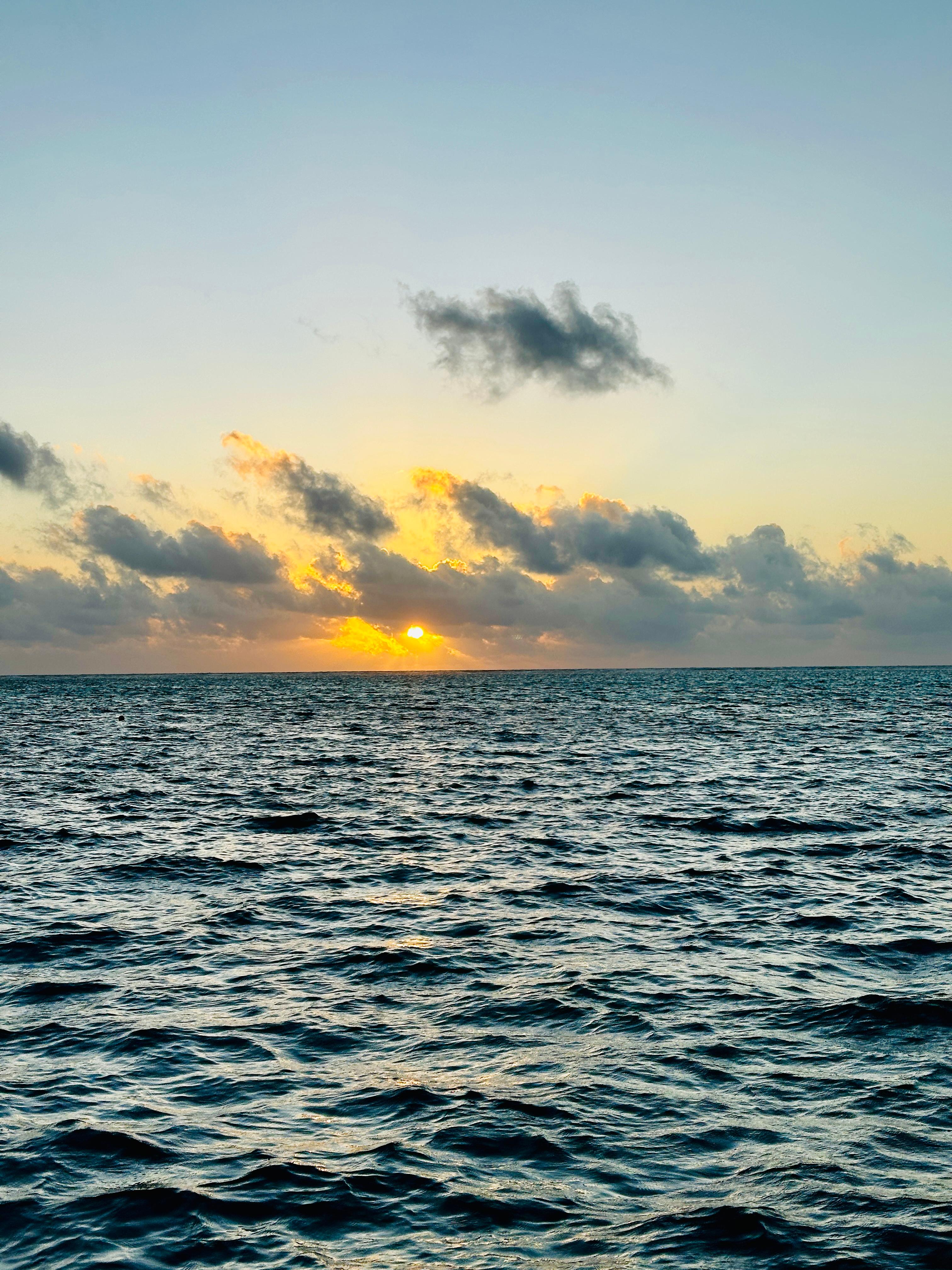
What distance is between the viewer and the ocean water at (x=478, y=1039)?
10172 mm

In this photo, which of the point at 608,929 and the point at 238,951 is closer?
the point at 238,951

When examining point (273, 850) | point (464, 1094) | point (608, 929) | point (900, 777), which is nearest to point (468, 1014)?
point (464, 1094)

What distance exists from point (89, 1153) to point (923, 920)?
1776 centimetres

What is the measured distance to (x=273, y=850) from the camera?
30.9 meters

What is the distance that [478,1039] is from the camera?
49.9 feet

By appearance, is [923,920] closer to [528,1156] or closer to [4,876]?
[528,1156]

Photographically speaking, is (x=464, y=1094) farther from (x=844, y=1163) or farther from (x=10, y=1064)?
(x=10, y=1064)

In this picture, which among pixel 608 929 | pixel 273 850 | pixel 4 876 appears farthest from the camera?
pixel 273 850

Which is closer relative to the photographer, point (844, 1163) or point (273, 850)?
point (844, 1163)

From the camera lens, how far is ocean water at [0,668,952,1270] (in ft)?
33.4

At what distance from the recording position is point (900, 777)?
158 ft

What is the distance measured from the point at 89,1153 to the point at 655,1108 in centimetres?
720

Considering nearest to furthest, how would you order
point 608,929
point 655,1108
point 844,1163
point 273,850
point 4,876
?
1. point 844,1163
2. point 655,1108
3. point 608,929
4. point 4,876
5. point 273,850

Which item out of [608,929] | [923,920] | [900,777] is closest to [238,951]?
[608,929]
